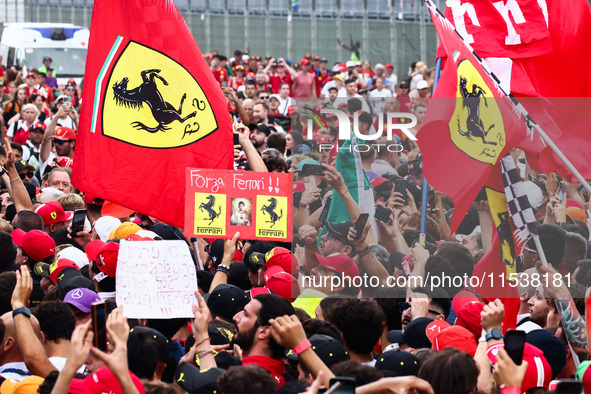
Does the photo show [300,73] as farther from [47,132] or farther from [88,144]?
[88,144]

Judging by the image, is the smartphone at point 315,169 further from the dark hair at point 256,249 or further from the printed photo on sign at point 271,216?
the dark hair at point 256,249

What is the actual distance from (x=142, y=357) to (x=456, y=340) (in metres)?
1.62

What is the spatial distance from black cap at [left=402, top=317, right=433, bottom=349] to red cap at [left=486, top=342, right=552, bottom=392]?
2.11 ft

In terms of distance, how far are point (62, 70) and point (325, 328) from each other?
21.3m

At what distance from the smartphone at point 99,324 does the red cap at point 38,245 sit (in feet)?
10.6

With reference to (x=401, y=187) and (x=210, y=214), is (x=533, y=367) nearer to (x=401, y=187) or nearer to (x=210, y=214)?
(x=401, y=187)

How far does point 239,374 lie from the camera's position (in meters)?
4.04

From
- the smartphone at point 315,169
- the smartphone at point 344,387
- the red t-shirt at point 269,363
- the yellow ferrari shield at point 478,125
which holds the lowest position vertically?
the red t-shirt at point 269,363

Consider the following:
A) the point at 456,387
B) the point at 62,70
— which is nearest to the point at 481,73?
the point at 456,387

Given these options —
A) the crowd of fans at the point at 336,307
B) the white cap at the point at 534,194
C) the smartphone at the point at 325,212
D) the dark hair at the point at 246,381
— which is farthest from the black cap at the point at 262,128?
the dark hair at the point at 246,381

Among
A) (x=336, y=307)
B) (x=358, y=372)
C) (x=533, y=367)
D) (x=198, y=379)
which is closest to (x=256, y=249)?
(x=336, y=307)

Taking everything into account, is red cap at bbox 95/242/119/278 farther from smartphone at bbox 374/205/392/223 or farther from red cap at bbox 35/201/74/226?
red cap at bbox 35/201/74/226

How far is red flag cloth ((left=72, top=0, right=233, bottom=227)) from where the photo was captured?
288 inches

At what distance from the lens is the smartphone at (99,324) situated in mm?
3994
